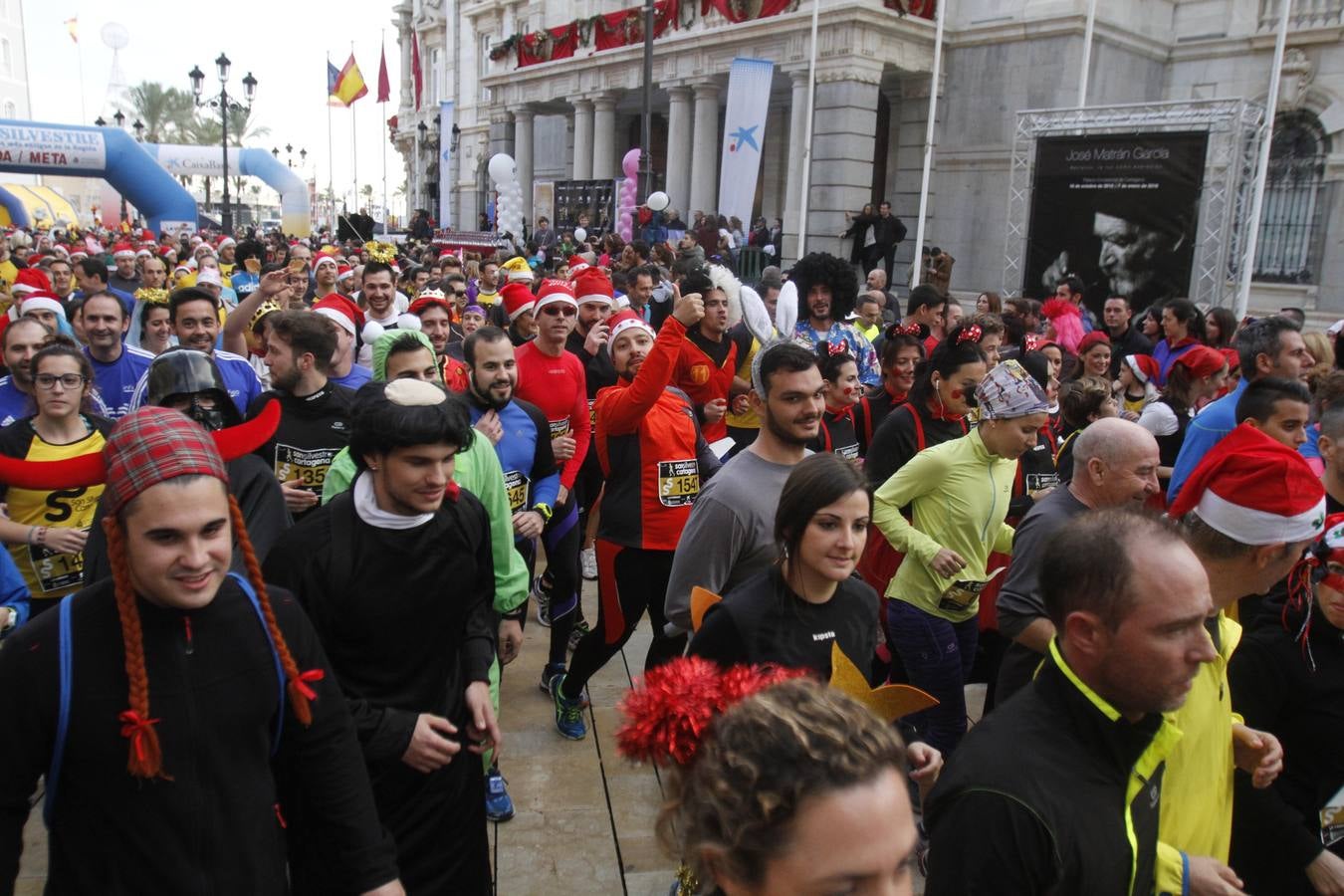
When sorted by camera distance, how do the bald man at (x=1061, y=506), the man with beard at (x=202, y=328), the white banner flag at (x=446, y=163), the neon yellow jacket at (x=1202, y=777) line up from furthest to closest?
the white banner flag at (x=446, y=163) → the man with beard at (x=202, y=328) → the bald man at (x=1061, y=506) → the neon yellow jacket at (x=1202, y=777)

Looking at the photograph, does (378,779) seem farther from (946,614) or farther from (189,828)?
(946,614)

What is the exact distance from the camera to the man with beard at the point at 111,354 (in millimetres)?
5449

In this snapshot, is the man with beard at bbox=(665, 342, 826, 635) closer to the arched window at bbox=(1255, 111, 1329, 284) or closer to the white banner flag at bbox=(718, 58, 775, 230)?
the white banner flag at bbox=(718, 58, 775, 230)

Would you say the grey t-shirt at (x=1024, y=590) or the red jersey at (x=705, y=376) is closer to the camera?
the grey t-shirt at (x=1024, y=590)

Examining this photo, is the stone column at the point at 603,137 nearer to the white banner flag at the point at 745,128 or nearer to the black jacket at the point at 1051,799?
the white banner flag at the point at 745,128

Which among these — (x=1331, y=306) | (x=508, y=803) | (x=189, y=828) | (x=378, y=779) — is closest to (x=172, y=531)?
(x=189, y=828)

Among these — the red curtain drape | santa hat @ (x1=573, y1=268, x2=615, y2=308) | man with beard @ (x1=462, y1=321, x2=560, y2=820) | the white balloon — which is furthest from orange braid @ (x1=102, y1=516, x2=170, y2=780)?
the red curtain drape

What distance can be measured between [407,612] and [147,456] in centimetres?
101

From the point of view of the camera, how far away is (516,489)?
14.7 feet

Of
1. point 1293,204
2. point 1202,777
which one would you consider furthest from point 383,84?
point 1202,777

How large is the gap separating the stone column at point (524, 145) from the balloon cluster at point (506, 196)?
10.4ft

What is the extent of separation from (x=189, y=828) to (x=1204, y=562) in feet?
8.45

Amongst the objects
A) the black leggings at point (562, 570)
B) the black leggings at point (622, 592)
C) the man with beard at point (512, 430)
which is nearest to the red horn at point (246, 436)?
the man with beard at point (512, 430)

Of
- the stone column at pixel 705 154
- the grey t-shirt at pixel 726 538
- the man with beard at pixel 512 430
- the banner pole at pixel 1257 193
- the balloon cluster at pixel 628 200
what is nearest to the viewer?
the grey t-shirt at pixel 726 538
